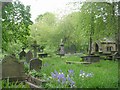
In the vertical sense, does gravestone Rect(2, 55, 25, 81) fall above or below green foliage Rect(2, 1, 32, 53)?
below

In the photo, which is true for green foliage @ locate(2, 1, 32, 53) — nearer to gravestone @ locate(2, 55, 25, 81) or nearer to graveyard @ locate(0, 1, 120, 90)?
graveyard @ locate(0, 1, 120, 90)

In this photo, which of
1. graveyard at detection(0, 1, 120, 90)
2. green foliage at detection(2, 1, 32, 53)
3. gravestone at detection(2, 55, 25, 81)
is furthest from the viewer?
green foliage at detection(2, 1, 32, 53)

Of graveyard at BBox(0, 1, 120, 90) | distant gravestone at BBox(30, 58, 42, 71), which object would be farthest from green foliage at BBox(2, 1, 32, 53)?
distant gravestone at BBox(30, 58, 42, 71)

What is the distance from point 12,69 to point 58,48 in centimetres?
513

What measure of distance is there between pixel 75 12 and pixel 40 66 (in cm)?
376

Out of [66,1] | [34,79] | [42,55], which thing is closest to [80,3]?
[66,1]

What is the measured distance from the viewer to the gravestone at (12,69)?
2559mm

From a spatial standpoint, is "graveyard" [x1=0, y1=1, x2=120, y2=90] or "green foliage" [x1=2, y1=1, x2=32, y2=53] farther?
"green foliage" [x1=2, y1=1, x2=32, y2=53]

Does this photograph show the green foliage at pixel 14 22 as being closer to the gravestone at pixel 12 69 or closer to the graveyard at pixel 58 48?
the graveyard at pixel 58 48

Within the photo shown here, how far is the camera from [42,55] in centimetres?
633

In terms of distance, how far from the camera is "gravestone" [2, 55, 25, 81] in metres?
2.56

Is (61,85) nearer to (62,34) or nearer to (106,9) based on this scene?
(106,9)

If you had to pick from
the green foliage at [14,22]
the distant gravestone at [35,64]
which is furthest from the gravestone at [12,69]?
the distant gravestone at [35,64]

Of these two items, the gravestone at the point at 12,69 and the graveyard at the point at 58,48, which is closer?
the graveyard at the point at 58,48
